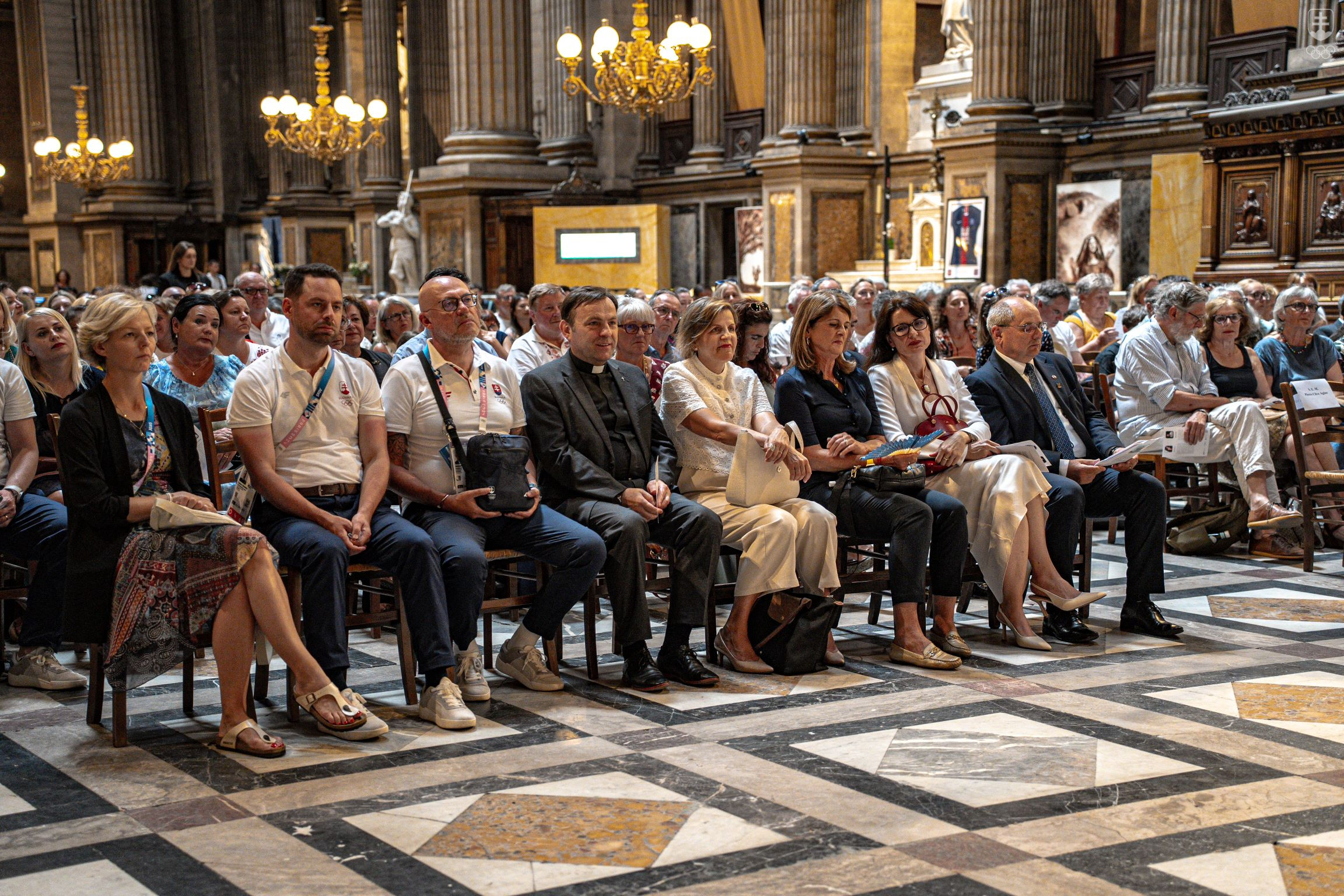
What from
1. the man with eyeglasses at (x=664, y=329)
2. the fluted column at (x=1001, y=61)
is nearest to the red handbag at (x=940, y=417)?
the man with eyeglasses at (x=664, y=329)

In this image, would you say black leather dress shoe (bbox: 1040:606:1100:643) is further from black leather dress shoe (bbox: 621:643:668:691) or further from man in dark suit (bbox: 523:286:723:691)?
black leather dress shoe (bbox: 621:643:668:691)

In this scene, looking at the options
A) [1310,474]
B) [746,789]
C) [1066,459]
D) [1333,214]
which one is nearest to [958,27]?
[1333,214]

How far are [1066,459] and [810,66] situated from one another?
1261 centimetres

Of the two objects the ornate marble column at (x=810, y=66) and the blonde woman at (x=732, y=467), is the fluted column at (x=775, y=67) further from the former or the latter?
the blonde woman at (x=732, y=467)

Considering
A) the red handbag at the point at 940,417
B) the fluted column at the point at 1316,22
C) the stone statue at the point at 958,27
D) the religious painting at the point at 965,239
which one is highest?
the stone statue at the point at 958,27

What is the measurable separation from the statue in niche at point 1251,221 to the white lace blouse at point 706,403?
7449 millimetres

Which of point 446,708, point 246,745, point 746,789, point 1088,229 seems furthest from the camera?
point 1088,229

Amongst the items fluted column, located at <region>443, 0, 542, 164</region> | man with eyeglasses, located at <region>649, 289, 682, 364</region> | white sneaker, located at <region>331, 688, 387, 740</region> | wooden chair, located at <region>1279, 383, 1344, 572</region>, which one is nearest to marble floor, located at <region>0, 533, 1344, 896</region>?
white sneaker, located at <region>331, 688, 387, 740</region>

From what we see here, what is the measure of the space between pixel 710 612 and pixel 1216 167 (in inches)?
323

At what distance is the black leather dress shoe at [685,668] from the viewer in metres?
5.09

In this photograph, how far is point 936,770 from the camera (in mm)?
4082

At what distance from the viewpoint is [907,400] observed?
5906mm

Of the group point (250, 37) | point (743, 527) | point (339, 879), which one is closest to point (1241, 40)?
point (743, 527)

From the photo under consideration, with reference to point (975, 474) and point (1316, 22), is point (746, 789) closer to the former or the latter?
point (975, 474)
